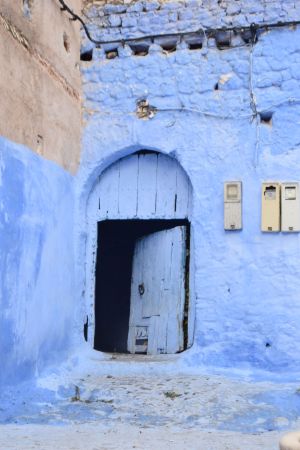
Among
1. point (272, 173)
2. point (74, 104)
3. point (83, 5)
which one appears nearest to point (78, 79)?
point (74, 104)

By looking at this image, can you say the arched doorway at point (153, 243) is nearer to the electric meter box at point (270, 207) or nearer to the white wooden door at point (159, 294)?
the white wooden door at point (159, 294)

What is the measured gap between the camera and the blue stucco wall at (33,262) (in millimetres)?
5027

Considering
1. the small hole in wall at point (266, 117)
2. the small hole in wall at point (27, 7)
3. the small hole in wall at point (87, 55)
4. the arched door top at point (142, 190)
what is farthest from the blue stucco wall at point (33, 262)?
the small hole in wall at point (266, 117)

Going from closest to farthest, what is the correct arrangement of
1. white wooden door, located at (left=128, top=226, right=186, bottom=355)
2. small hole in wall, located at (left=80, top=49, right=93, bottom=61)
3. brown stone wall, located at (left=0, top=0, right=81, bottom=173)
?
brown stone wall, located at (left=0, top=0, right=81, bottom=173) < white wooden door, located at (left=128, top=226, right=186, bottom=355) < small hole in wall, located at (left=80, top=49, right=93, bottom=61)

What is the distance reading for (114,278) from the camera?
26.6 ft

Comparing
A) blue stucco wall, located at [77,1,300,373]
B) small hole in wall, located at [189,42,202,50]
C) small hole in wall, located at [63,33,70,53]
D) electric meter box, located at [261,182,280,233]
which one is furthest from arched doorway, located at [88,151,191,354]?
small hole in wall, located at [63,33,70,53]

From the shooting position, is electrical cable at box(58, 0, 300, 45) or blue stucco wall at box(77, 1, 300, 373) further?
electrical cable at box(58, 0, 300, 45)

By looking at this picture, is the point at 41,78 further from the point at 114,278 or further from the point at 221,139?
the point at 114,278

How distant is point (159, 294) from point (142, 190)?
111cm

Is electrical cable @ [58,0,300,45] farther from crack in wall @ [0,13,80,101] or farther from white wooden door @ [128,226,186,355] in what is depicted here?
white wooden door @ [128,226,186,355]

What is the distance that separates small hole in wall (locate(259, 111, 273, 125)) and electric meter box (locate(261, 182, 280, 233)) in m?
0.64

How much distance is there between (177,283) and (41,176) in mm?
1851

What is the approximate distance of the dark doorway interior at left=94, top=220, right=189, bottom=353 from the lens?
756 cm

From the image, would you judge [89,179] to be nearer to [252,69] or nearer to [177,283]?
[177,283]
